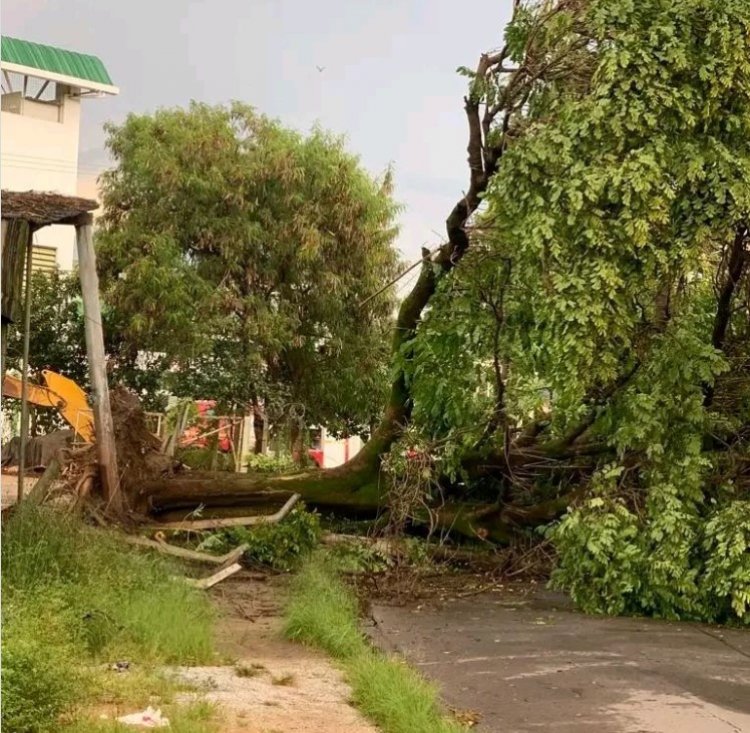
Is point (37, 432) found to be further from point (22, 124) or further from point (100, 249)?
point (22, 124)

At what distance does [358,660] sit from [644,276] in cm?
416

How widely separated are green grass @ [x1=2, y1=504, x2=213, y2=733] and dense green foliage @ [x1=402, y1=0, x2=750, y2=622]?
11.7ft

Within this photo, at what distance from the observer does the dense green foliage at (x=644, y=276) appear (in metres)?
9.29

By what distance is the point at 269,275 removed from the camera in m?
24.9

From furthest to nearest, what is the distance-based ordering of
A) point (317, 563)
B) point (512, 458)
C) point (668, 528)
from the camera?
point (512, 458) → point (317, 563) → point (668, 528)

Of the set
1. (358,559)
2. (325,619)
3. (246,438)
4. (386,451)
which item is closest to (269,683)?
(325,619)

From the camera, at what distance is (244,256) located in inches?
969

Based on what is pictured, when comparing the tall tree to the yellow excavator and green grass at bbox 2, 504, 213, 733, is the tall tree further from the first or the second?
the yellow excavator

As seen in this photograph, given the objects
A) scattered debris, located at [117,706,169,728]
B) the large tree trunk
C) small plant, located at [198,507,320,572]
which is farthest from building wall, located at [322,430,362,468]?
scattered debris, located at [117,706,169,728]

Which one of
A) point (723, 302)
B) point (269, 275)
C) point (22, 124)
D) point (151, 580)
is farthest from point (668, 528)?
point (22, 124)

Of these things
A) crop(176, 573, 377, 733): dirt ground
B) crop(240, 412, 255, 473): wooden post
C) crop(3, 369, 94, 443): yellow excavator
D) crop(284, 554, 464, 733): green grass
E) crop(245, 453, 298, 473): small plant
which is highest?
crop(3, 369, 94, 443): yellow excavator

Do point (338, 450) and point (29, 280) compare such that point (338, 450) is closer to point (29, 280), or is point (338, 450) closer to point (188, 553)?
point (188, 553)

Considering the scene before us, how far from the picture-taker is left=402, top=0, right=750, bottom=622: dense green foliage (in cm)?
929

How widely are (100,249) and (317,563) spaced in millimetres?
14528
